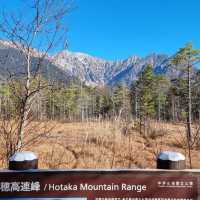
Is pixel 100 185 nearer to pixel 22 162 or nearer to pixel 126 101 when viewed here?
pixel 22 162

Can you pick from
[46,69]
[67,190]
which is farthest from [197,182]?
[46,69]

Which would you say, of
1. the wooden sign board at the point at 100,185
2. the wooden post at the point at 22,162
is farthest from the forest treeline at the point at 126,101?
the wooden sign board at the point at 100,185

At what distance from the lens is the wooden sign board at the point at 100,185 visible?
123 inches

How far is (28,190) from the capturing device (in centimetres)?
319

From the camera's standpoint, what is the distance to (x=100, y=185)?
3.18 meters

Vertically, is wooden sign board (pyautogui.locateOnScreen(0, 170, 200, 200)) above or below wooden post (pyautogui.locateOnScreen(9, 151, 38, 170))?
below

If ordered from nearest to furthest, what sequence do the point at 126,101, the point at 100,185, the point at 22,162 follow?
the point at 100,185
the point at 22,162
the point at 126,101

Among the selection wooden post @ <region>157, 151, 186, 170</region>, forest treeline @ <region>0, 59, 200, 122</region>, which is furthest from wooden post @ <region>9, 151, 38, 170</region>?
forest treeline @ <region>0, 59, 200, 122</region>

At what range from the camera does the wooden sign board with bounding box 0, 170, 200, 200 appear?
3125 mm

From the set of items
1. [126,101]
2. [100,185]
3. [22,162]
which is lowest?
[100,185]

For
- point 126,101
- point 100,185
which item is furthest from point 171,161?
point 126,101

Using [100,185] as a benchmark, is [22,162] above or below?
above

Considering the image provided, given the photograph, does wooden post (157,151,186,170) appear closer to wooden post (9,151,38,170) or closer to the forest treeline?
wooden post (9,151,38,170)

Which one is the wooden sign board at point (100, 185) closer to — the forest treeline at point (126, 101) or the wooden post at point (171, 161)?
the wooden post at point (171, 161)
